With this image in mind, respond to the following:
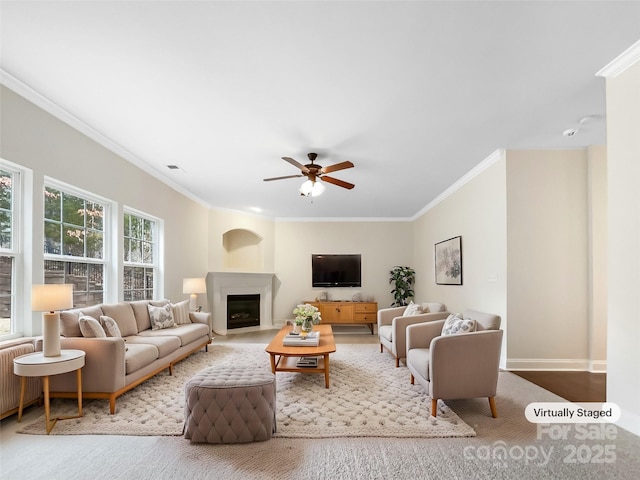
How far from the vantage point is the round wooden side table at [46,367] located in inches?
110

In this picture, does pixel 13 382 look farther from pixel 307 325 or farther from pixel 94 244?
pixel 307 325

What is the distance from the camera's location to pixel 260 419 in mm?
2672

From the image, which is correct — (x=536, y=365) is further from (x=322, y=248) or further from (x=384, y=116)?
(x=322, y=248)

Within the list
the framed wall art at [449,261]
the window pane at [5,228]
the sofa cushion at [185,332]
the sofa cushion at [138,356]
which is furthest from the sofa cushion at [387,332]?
the window pane at [5,228]

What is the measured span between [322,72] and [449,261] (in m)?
4.55

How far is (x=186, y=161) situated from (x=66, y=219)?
5.32 ft

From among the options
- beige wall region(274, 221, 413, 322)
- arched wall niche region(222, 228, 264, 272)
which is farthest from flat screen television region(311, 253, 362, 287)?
arched wall niche region(222, 228, 264, 272)

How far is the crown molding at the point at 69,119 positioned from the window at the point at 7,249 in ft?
2.19

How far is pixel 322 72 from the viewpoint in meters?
2.81

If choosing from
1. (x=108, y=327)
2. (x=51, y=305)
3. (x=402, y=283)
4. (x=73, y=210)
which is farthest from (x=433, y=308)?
(x=73, y=210)

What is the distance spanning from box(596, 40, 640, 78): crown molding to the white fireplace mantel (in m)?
7.06

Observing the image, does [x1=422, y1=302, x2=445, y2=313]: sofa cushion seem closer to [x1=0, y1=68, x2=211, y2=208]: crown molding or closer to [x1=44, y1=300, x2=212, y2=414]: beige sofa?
[x1=44, y1=300, x2=212, y2=414]: beige sofa

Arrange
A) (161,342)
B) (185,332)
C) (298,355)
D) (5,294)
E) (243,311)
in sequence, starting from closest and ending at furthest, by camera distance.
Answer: (5,294) → (298,355) → (161,342) → (185,332) → (243,311)

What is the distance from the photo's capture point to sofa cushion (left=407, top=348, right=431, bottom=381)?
3314 millimetres
